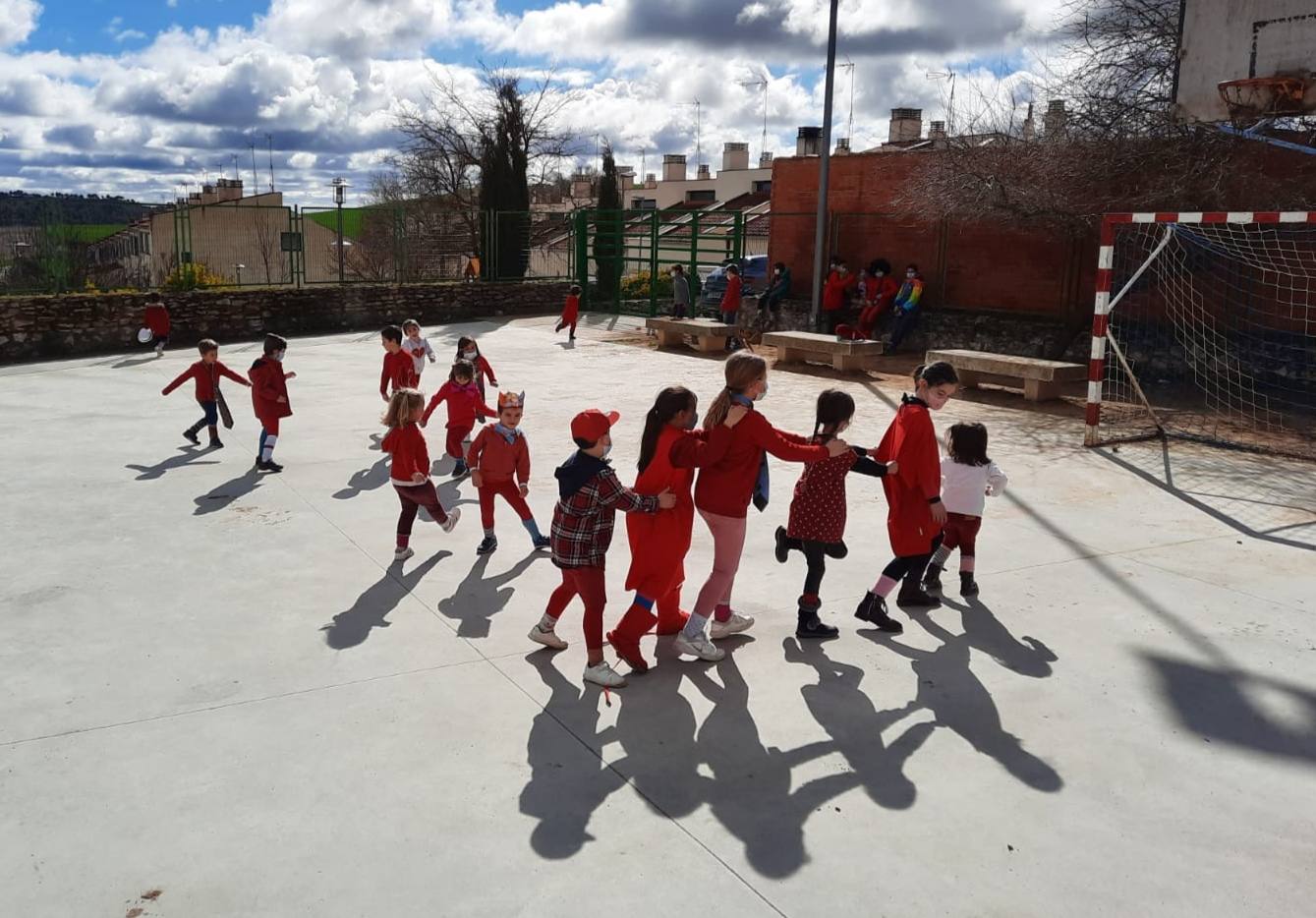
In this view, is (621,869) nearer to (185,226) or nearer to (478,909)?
(478,909)

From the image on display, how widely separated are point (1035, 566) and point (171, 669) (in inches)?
205

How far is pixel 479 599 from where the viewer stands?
620 centimetres

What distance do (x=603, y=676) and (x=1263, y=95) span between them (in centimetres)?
776

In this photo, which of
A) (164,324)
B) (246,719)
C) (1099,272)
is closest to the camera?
(246,719)

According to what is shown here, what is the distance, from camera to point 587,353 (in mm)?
18031

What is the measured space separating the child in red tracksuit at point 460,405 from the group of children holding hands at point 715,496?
152 cm

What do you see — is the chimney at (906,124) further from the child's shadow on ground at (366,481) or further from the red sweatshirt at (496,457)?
the red sweatshirt at (496,457)

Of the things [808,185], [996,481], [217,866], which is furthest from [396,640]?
[808,185]

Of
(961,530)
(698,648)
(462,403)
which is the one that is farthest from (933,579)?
(462,403)

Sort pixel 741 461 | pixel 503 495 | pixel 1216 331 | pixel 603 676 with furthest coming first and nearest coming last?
pixel 1216 331
pixel 503 495
pixel 741 461
pixel 603 676

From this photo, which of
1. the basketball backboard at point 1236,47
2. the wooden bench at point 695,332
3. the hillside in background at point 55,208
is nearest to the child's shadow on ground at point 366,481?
the basketball backboard at point 1236,47

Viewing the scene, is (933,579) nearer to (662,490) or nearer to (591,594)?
(662,490)

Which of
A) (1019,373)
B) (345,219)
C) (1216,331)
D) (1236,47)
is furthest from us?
(345,219)

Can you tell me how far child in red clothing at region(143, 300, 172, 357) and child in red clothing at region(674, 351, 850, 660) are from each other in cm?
1528
